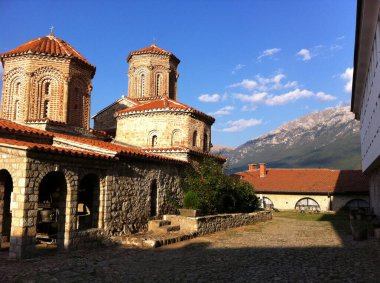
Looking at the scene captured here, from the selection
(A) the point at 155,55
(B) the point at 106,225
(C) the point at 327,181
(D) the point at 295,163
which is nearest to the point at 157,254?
(B) the point at 106,225

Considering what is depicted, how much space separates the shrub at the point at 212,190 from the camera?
1694cm

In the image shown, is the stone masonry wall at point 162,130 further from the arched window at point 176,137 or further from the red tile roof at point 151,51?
the red tile roof at point 151,51

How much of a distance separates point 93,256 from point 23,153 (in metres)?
3.54

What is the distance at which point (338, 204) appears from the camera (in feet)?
104

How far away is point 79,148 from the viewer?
13.7 meters

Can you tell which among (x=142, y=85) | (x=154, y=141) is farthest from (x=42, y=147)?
(x=142, y=85)

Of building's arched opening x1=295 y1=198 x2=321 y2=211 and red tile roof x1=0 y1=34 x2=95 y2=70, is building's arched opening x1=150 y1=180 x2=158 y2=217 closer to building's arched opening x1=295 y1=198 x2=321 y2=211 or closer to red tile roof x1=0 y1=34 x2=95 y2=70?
red tile roof x1=0 y1=34 x2=95 y2=70

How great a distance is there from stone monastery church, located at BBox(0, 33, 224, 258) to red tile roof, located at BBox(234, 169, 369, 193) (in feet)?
40.4

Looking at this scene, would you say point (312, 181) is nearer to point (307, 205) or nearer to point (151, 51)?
point (307, 205)

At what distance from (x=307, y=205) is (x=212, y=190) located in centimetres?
1908

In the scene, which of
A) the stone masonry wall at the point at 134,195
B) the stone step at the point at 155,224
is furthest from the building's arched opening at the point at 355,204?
the stone step at the point at 155,224

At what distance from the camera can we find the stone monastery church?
32.5 feet

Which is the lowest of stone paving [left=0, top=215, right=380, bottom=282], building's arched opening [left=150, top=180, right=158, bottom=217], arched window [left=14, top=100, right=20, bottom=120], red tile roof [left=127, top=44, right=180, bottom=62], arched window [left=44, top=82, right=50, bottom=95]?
stone paving [left=0, top=215, right=380, bottom=282]

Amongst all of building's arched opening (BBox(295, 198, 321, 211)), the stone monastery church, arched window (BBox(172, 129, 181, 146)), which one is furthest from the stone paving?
building's arched opening (BBox(295, 198, 321, 211))
